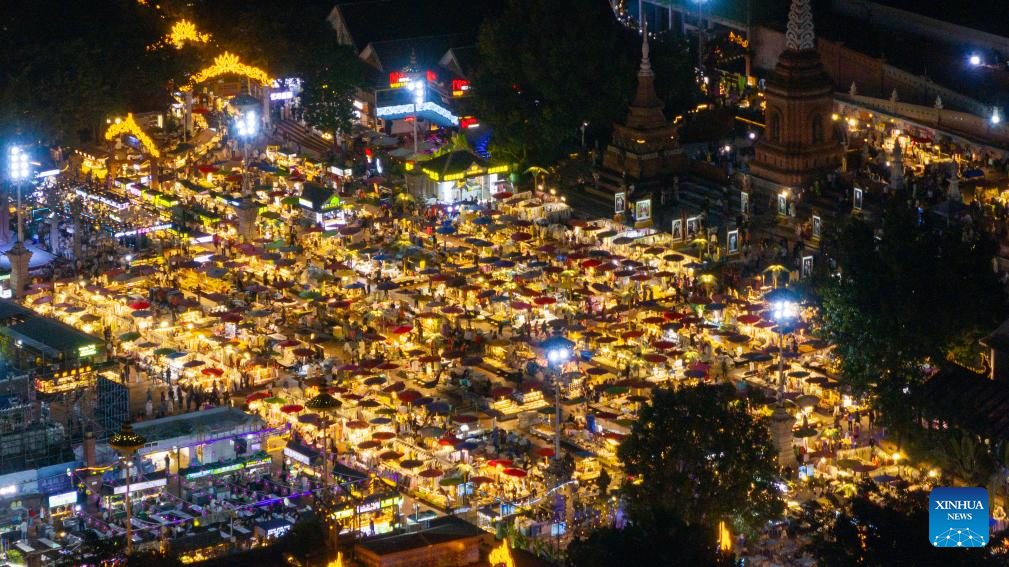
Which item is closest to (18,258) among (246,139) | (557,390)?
(246,139)

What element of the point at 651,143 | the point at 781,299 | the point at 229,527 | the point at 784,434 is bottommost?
the point at 229,527

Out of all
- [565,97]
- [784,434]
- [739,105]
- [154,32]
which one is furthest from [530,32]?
[784,434]

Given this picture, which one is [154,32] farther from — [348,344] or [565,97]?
[348,344]

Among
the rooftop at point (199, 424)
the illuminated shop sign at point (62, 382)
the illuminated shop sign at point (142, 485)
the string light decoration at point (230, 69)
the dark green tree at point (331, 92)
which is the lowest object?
the illuminated shop sign at point (142, 485)

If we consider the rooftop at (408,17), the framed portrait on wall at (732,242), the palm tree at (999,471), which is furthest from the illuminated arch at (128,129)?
the palm tree at (999,471)

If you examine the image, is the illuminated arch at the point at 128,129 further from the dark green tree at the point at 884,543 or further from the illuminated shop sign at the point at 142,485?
the dark green tree at the point at 884,543

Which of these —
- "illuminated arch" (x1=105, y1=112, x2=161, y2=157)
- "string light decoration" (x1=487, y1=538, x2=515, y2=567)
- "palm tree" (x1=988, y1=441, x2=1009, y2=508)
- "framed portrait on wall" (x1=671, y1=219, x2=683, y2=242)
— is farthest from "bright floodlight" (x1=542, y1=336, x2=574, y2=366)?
"illuminated arch" (x1=105, y1=112, x2=161, y2=157)

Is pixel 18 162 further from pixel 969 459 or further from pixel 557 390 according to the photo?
pixel 969 459
